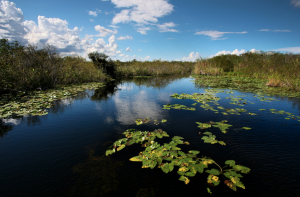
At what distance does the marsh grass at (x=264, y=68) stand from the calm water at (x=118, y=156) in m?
8.94

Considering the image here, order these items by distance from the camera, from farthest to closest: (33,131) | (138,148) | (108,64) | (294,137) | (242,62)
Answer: (242,62) < (108,64) < (33,131) < (294,137) < (138,148)

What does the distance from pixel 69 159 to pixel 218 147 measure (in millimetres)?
3440

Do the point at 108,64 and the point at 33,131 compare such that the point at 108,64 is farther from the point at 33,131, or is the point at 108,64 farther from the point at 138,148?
the point at 138,148

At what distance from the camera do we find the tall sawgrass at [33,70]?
318 inches

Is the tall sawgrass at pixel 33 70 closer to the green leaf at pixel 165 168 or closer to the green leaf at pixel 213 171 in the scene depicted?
the green leaf at pixel 165 168

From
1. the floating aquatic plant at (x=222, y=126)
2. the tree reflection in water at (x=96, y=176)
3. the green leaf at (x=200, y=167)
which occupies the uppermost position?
the floating aquatic plant at (x=222, y=126)

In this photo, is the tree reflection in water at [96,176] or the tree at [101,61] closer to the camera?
the tree reflection in water at [96,176]

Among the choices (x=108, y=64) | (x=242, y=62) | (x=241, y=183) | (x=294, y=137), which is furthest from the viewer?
(x=242, y=62)

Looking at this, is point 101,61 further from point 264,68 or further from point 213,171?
point 264,68

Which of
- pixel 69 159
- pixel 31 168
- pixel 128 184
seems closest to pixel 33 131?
pixel 31 168

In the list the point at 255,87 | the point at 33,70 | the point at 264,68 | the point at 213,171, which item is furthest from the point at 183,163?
the point at 264,68

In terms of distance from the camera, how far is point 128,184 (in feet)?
7.54

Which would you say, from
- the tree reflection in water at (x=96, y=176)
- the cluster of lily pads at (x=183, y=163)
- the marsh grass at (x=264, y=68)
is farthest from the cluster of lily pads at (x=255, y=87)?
the tree reflection in water at (x=96, y=176)

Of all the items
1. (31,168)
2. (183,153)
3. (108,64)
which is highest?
(108,64)
